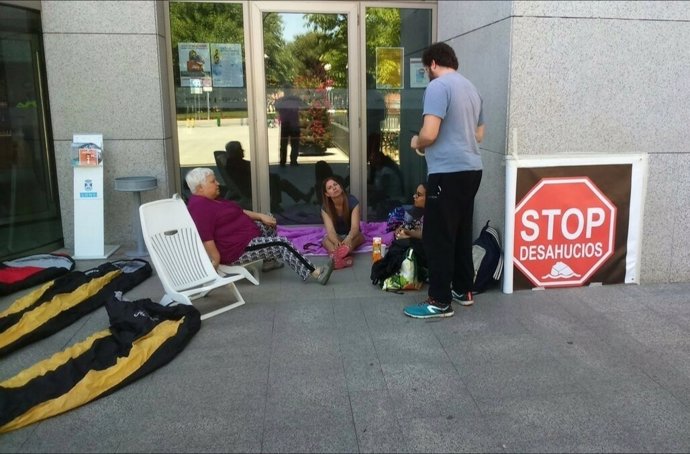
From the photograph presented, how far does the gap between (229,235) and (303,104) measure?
263 centimetres

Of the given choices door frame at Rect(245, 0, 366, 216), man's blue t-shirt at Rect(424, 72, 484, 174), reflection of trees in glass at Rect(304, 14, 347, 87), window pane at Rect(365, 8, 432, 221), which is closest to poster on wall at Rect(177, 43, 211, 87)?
door frame at Rect(245, 0, 366, 216)

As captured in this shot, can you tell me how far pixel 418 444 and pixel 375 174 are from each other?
4.79m

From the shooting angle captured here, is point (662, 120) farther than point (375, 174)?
No

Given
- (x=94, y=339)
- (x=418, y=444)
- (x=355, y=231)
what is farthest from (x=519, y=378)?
(x=355, y=231)

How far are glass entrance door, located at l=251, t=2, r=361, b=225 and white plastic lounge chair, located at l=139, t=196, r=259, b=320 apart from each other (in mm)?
2522

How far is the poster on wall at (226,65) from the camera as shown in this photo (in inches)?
261

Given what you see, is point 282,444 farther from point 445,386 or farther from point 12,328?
point 12,328

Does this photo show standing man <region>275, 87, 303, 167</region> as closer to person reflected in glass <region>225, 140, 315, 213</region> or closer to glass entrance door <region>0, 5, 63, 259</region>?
person reflected in glass <region>225, 140, 315, 213</region>

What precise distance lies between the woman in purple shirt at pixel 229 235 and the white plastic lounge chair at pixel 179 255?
0.12 metres

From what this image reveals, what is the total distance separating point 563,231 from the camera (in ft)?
15.5

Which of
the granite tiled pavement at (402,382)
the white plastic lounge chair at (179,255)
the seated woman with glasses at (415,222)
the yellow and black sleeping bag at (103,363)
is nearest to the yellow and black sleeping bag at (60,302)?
the granite tiled pavement at (402,382)

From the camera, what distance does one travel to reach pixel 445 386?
3219 mm

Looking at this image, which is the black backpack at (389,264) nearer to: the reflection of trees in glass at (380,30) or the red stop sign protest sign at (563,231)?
the red stop sign protest sign at (563,231)

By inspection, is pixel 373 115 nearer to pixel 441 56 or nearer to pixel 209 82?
pixel 209 82
